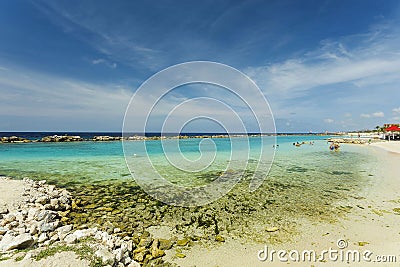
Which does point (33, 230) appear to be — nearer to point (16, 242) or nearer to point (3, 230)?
point (3, 230)

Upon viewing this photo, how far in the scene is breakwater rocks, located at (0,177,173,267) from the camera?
4.39 metres

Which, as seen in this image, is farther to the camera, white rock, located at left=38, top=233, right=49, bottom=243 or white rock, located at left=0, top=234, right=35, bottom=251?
white rock, located at left=38, top=233, right=49, bottom=243

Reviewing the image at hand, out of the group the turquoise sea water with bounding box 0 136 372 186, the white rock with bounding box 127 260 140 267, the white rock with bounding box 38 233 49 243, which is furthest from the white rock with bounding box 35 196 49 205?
the white rock with bounding box 127 260 140 267

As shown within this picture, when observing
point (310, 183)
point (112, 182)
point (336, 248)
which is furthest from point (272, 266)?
point (112, 182)

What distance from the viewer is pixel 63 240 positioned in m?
5.08

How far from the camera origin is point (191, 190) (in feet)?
37.6

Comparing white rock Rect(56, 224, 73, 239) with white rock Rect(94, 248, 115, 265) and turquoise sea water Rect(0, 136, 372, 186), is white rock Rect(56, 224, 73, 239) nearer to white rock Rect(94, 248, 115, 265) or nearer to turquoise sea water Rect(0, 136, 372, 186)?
white rock Rect(94, 248, 115, 265)

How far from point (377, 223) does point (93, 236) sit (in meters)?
8.63

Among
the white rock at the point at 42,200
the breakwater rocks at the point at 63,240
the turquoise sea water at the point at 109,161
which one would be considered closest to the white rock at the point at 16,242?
the breakwater rocks at the point at 63,240

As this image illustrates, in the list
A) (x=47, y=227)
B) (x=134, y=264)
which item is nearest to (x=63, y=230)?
(x=47, y=227)

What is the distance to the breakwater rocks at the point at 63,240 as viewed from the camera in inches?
173

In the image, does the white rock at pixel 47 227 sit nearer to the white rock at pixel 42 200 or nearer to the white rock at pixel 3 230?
the white rock at pixel 3 230

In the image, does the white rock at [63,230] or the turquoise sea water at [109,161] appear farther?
the turquoise sea water at [109,161]

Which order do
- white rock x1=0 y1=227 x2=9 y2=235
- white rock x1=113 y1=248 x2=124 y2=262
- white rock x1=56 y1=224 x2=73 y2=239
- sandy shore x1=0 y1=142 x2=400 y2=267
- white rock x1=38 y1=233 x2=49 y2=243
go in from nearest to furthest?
white rock x1=113 y1=248 x2=124 y2=262 < sandy shore x1=0 y1=142 x2=400 y2=267 < white rock x1=38 y1=233 x2=49 y2=243 < white rock x1=0 y1=227 x2=9 y2=235 < white rock x1=56 y1=224 x2=73 y2=239
